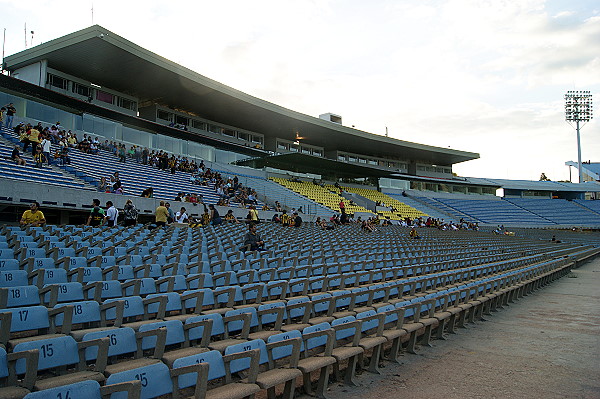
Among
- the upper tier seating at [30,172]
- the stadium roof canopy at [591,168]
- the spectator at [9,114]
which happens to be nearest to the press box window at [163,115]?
the spectator at [9,114]

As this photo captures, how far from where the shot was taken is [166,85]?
29.8 metres

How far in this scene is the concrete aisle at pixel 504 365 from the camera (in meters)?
4.53

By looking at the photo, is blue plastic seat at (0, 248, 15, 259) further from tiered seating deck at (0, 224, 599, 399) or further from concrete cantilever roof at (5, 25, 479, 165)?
concrete cantilever roof at (5, 25, 479, 165)

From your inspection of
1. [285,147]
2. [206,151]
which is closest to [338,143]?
[285,147]

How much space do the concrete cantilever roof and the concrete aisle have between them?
23513 millimetres

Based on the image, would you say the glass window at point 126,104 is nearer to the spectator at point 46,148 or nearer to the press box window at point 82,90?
the press box window at point 82,90

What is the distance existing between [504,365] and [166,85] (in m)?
28.7

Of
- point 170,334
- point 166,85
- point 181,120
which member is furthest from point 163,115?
point 170,334

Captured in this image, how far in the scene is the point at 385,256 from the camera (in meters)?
12.2

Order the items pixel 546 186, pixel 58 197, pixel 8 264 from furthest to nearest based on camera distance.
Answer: pixel 546 186 < pixel 58 197 < pixel 8 264

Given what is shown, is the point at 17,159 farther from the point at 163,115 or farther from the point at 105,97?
the point at 163,115

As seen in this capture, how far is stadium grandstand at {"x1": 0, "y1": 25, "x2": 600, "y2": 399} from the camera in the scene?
3.83 m

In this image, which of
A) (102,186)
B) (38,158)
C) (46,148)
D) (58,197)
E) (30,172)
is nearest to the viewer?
(58,197)

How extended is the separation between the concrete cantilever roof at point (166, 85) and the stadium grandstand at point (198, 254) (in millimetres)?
154
